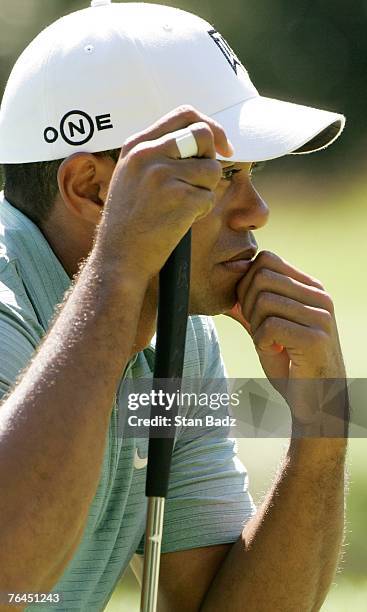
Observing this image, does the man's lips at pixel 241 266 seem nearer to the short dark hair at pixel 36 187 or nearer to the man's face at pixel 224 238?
the man's face at pixel 224 238

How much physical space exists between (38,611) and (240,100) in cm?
121

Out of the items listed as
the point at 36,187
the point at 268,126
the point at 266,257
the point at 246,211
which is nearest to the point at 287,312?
the point at 266,257

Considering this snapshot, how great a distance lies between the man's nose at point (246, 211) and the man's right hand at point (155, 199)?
613 millimetres

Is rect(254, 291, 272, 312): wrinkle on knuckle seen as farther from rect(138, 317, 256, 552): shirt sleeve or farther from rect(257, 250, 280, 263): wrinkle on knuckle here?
rect(138, 317, 256, 552): shirt sleeve

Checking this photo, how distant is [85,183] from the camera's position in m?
2.86

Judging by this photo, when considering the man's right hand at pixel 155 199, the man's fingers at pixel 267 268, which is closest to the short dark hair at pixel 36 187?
the man's fingers at pixel 267 268

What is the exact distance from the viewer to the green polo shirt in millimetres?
2570

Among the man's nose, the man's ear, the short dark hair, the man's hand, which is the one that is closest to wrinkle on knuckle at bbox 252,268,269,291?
the man's hand

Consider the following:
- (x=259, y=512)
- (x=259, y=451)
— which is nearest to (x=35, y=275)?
(x=259, y=512)

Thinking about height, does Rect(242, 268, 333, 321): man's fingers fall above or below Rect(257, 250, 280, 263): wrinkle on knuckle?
below

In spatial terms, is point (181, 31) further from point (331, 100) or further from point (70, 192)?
point (331, 100)

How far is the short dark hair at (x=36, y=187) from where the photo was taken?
9.58 ft

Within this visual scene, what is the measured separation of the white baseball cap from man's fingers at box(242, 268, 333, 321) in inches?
10.6

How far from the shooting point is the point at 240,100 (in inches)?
115
